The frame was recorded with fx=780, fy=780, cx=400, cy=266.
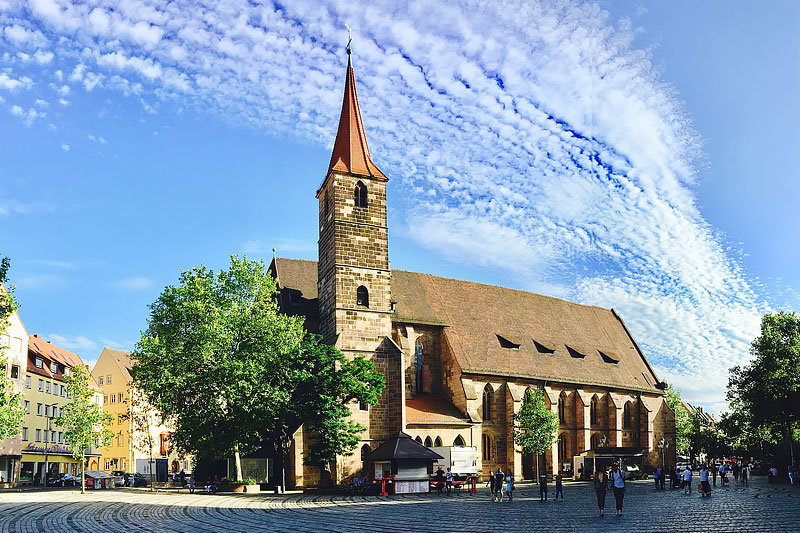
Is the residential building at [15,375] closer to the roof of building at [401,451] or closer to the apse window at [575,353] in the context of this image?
the roof of building at [401,451]

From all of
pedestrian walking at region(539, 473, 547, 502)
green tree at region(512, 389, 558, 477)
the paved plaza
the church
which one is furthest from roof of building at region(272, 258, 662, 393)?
pedestrian walking at region(539, 473, 547, 502)

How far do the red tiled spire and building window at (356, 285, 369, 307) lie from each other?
814 cm

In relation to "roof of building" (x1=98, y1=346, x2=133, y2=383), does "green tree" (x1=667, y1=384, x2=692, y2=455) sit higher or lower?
lower

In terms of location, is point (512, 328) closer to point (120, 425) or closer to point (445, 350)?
point (445, 350)

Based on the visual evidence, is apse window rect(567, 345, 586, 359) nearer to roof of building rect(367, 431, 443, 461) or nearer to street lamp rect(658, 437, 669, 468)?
street lamp rect(658, 437, 669, 468)

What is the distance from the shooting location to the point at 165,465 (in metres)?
52.2

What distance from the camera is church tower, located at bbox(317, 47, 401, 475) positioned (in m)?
51.0

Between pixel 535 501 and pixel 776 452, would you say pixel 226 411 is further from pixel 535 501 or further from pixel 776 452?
pixel 776 452

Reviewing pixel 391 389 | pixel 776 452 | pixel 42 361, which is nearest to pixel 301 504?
pixel 391 389

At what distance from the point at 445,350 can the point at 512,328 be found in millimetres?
9463

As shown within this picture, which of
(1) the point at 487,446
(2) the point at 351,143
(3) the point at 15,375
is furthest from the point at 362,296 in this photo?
(3) the point at 15,375

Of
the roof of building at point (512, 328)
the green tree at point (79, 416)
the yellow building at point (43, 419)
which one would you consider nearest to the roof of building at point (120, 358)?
the yellow building at point (43, 419)

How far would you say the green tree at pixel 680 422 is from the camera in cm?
9475

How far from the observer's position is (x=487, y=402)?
59031 mm
